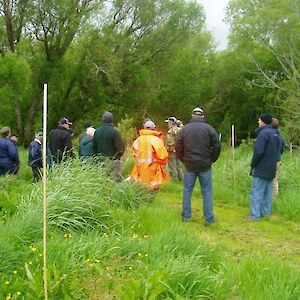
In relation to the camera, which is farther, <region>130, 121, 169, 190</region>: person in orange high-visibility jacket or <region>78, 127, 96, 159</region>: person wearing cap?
<region>78, 127, 96, 159</region>: person wearing cap

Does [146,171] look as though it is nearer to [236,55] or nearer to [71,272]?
[71,272]

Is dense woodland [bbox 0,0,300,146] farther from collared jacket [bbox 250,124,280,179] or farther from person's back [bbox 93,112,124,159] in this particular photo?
collared jacket [bbox 250,124,280,179]

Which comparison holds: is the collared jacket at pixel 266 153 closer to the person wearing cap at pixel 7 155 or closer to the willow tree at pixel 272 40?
the person wearing cap at pixel 7 155

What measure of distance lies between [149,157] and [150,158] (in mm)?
23

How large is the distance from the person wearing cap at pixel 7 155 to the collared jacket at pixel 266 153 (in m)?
4.27

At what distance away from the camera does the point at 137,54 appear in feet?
84.3

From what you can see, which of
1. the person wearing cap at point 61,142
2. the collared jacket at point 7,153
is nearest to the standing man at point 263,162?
the person wearing cap at point 61,142

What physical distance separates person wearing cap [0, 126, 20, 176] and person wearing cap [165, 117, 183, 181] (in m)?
3.60

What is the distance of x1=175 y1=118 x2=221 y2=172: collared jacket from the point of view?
6.74 m

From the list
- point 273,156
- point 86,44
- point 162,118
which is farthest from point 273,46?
point 273,156

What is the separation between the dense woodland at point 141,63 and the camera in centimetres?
2095

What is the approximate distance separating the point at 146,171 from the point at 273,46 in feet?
70.8

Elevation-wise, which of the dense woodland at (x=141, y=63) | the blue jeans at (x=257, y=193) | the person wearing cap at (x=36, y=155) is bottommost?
the blue jeans at (x=257, y=193)

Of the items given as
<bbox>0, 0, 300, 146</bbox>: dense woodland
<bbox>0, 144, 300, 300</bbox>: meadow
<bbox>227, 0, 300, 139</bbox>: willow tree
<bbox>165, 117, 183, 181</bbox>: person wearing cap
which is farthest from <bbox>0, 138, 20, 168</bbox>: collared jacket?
<bbox>227, 0, 300, 139</bbox>: willow tree
